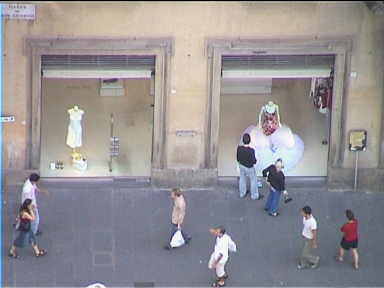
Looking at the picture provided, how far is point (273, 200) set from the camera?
25844 millimetres

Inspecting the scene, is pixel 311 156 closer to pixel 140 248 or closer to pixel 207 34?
pixel 207 34

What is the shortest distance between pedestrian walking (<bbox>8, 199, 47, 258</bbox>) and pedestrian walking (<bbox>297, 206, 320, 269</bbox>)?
5.28 meters

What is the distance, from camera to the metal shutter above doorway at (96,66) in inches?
1068

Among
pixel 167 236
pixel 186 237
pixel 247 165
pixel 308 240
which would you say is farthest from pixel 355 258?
pixel 167 236

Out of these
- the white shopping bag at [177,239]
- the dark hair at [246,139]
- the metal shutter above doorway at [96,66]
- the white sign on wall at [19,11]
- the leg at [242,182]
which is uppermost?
the white sign on wall at [19,11]

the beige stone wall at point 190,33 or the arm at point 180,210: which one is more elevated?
the beige stone wall at point 190,33

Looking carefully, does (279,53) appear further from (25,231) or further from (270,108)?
(25,231)

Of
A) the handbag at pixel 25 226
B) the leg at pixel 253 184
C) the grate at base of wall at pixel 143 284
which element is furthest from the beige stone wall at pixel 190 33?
the grate at base of wall at pixel 143 284

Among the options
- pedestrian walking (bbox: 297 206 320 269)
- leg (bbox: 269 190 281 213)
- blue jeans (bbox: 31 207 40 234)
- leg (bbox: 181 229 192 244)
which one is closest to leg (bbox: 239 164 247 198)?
leg (bbox: 269 190 281 213)

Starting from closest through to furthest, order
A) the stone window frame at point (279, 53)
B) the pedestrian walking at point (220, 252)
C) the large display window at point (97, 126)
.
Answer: the pedestrian walking at point (220, 252), the stone window frame at point (279, 53), the large display window at point (97, 126)

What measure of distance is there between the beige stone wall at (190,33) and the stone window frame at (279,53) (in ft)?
0.45

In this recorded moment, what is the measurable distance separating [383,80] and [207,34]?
14.2ft

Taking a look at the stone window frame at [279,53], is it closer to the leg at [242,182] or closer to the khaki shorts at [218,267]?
the leg at [242,182]

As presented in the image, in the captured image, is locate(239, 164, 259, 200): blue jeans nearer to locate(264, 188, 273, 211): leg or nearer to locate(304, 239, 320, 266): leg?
locate(264, 188, 273, 211): leg
